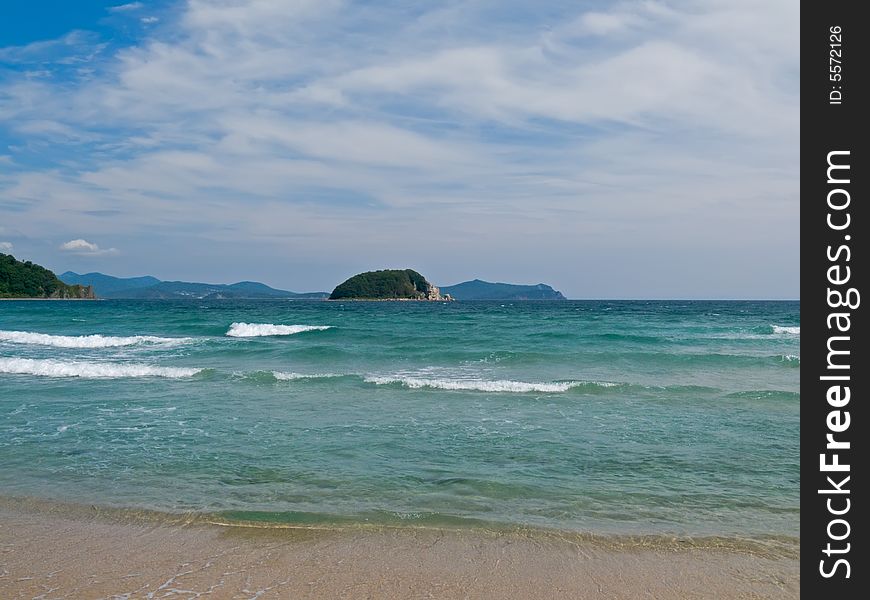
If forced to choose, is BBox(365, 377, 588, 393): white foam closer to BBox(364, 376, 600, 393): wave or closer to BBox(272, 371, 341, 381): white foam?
BBox(364, 376, 600, 393): wave

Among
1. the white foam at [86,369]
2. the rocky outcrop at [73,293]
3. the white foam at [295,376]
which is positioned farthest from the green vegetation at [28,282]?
the white foam at [295,376]

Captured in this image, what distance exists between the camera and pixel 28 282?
124750 mm

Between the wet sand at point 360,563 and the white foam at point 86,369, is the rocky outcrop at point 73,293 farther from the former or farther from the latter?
the wet sand at point 360,563

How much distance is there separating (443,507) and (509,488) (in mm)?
1095

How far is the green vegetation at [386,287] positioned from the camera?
153750mm

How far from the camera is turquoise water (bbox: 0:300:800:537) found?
716cm

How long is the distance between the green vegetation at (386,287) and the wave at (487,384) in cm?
13483

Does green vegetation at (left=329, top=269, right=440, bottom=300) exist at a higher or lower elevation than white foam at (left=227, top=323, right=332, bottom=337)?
higher

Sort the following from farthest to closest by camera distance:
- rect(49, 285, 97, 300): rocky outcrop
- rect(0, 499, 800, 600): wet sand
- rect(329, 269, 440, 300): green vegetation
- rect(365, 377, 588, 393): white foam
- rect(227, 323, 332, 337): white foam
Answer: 1. rect(329, 269, 440, 300): green vegetation
2. rect(49, 285, 97, 300): rocky outcrop
3. rect(227, 323, 332, 337): white foam
4. rect(365, 377, 588, 393): white foam
5. rect(0, 499, 800, 600): wet sand

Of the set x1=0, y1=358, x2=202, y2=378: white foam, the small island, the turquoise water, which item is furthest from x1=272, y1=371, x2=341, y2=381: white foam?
the small island

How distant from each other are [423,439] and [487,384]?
21.0 ft
